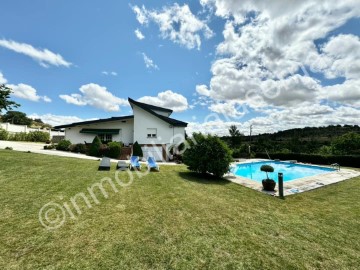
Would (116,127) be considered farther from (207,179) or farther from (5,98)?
(207,179)

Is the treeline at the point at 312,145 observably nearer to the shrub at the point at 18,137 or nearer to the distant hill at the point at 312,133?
the distant hill at the point at 312,133

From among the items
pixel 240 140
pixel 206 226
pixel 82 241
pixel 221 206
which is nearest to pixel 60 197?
pixel 82 241

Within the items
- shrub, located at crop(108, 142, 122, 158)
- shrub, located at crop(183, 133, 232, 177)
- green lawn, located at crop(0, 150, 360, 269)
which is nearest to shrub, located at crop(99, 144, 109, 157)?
shrub, located at crop(108, 142, 122, 158)

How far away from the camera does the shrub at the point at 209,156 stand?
458 inches

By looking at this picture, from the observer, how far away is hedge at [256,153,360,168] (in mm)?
21402

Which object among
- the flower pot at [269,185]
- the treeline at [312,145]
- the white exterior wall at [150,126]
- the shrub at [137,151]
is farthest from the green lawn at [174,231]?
the white exterior wall at [150,126]

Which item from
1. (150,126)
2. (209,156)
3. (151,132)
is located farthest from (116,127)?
(209,156)

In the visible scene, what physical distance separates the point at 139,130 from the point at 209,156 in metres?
12.9

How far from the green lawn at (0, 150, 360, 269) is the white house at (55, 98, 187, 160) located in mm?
13225

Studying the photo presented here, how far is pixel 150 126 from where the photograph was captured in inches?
888

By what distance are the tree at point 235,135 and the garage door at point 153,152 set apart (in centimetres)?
2752

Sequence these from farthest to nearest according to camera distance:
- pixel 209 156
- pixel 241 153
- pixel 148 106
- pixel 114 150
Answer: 1. pixel 241 153
2. pixel 148 106
3. pixel 114 150
4. pixel 209 156

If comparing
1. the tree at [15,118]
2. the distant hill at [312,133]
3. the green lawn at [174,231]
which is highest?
the tree at [15,118]

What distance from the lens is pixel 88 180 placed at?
8602 mm
